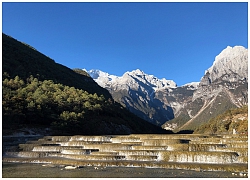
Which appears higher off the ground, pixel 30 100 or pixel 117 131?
pixel 30 100

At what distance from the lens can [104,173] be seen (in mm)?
24578

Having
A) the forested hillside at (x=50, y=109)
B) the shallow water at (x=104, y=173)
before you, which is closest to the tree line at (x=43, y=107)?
the forested hillside at (x=50, y=109)

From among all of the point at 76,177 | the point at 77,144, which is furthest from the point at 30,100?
the point at 76,177

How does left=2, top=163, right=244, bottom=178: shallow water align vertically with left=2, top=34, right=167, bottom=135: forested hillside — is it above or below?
below

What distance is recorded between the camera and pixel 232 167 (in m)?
25.7

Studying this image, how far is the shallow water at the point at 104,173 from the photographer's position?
76.3ft

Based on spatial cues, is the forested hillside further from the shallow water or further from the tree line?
the shallow water

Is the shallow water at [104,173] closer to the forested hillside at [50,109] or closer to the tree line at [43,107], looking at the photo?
the forested hillside at [50,109]

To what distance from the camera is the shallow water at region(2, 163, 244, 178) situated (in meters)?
23.3

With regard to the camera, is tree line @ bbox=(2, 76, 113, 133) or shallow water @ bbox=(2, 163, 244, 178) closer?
shallow water @ bbox=(2, 163, 244, 178)

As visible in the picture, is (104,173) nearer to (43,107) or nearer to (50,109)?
(43,107)

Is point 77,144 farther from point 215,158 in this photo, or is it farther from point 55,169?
point 215,158

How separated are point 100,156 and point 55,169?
709 cm

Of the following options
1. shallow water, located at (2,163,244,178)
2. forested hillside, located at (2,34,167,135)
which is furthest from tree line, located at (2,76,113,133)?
shallow water, located at (2,163,244,178)
